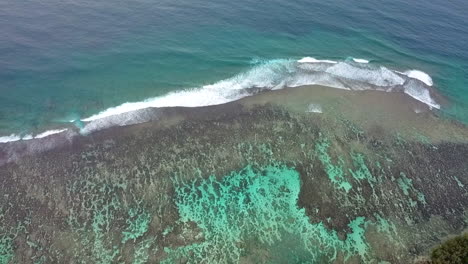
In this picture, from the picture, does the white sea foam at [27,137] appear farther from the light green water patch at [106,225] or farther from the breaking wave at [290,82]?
the light green water patch at [106,225]

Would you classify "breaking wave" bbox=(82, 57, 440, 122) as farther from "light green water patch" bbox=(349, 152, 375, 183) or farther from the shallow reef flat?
"light green water patch" bbox=(349, 152, 375, 183)

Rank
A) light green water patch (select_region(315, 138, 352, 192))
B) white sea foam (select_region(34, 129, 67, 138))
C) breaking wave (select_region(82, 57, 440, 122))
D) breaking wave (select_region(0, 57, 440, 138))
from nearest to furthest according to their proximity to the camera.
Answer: light green water patch (select_region(315, 138, 352, 192)) < white sea foam (select_region(34, 129, 67, 138)) < breaking wave (select_region(0, 57, 440, 138)) < breaking wave (select_region(82, 57, 440, 122))

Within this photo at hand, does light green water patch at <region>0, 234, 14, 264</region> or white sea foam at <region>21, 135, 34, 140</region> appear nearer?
light green water patch at <region>0, 234, 14, 264</region>

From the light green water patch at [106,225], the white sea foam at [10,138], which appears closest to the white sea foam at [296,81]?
the white sea foam at [10,138]

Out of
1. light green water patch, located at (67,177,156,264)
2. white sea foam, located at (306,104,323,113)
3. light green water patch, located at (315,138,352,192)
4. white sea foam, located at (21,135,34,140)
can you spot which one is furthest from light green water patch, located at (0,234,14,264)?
white sea foam, located at (306,104,323,113)

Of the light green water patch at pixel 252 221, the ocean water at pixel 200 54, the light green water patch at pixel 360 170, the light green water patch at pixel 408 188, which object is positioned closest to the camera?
the light green water patch at pixel 252 221

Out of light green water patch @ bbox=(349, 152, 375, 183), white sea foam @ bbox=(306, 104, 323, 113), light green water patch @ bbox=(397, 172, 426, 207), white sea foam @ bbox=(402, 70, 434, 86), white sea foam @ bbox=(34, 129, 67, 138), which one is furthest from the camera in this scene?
white sea foam @ bbox=(402, 70, 434, 86)
